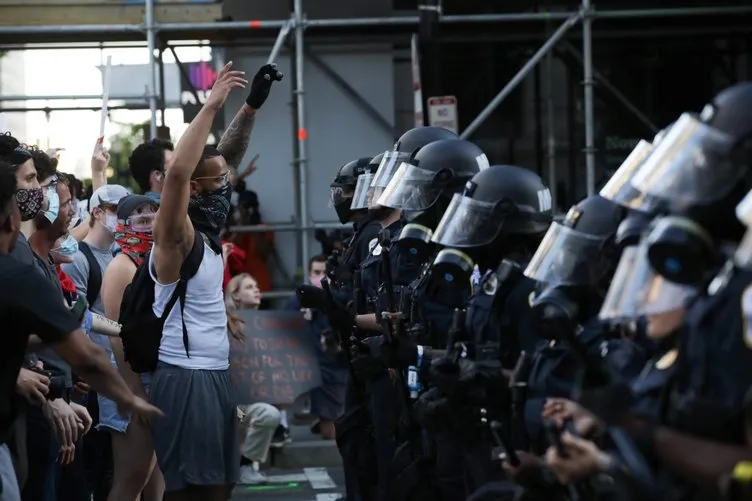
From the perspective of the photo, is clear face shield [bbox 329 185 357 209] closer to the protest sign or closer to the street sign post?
the protest sign

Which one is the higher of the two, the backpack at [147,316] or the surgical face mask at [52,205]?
the surgical face mask at [52,205]

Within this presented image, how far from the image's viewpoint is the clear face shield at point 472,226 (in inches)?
213

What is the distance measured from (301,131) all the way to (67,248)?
539cm

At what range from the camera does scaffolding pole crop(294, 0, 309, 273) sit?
12.0 m

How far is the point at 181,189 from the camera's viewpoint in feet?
18.2

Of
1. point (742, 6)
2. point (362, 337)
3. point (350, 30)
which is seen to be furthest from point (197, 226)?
point (742, 6)

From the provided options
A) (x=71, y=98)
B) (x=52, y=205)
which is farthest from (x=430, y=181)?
(x=71, y=98)

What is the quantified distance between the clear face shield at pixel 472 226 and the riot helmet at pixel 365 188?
220cm

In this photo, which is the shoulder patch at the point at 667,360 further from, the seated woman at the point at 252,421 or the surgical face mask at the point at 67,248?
the seated woman at the point at 252,421

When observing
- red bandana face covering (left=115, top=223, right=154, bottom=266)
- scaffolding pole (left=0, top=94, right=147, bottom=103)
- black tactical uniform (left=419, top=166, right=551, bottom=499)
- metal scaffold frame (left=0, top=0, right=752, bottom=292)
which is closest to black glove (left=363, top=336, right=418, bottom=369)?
black tactical uniform (left=419, top=166, right=551, bottom=499)

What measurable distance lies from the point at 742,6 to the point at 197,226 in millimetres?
7849

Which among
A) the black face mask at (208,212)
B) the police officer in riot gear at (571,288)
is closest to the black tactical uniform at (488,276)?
the police officer in riot gear at (571,288)

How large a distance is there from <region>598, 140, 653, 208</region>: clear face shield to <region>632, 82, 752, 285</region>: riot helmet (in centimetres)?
78

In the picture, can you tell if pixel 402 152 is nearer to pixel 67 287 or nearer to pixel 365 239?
pixel 365 239
